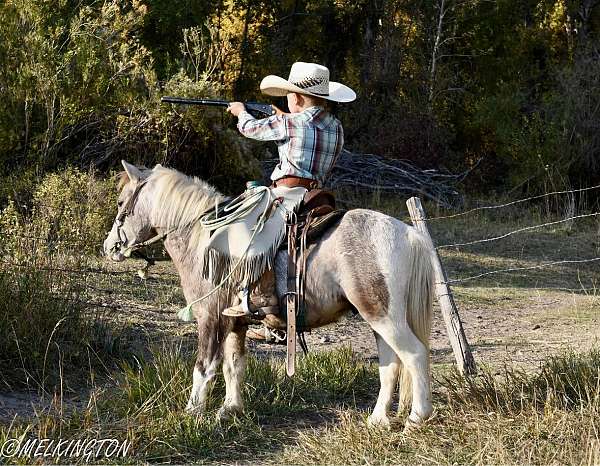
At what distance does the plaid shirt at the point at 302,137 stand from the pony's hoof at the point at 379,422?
5.17ft

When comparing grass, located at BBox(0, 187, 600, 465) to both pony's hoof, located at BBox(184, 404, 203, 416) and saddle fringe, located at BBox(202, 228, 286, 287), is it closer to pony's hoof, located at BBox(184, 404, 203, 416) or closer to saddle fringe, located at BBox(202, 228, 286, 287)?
pony's hoof, located at BBox(184, 404, 203, 416)

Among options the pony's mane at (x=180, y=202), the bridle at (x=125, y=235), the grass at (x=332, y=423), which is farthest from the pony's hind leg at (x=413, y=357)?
the bridle at (x=125, y=235)

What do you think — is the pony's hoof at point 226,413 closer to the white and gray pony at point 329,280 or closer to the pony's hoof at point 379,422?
the white and gray pony at point 329,280

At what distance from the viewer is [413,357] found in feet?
19.2

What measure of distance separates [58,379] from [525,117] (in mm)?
14253

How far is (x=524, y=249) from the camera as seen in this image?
14.1 meters

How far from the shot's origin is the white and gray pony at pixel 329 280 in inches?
229

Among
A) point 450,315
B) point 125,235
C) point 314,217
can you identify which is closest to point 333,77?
point 450,315

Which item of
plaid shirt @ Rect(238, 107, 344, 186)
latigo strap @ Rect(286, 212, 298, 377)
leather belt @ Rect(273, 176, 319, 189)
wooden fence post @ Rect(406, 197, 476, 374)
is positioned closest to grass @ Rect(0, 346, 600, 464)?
latigo strap @ Rect(286, 212, 298, 377)

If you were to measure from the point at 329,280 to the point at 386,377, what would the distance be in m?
0.74

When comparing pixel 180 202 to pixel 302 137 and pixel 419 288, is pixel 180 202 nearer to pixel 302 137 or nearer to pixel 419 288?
pixel 302 137

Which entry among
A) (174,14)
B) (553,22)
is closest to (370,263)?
(174,14)

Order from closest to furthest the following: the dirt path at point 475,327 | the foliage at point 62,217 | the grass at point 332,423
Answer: the grass at point 332,423
the dirt path at point 475,327
the foliage at point 62,217

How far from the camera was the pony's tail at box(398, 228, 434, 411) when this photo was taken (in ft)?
19.4
